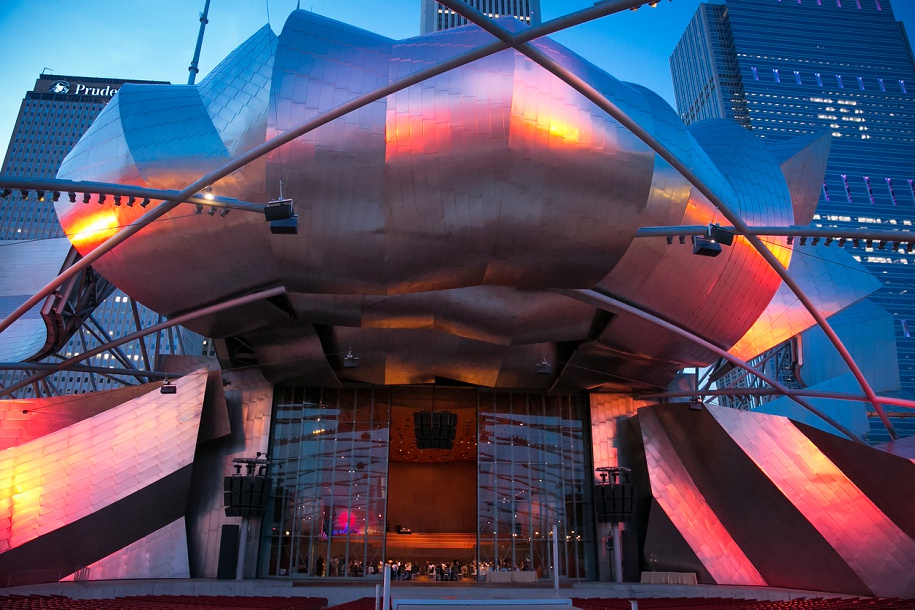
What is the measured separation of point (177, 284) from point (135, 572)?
1063 centimetres

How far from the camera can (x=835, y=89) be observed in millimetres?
132625

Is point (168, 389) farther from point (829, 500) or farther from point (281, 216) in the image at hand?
point (829, 500)

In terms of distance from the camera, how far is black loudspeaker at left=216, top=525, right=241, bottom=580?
87.8ft

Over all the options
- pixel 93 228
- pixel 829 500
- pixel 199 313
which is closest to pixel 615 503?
pixel 829 500

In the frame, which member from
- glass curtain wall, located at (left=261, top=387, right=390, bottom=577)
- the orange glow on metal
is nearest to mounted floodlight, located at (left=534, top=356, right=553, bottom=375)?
glass curtain wall, located at (left=261, top=387, right=390, bottom=577)

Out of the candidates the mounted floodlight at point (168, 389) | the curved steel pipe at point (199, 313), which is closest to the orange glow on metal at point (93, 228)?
the curved steel pipe at point (199, 313)

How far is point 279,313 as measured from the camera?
2380 cm

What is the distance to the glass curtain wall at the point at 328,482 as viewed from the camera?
29641 millimetres

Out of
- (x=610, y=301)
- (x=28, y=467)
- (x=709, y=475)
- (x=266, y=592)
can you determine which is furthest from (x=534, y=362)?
(x=28, y=467)

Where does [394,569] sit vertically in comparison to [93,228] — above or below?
below

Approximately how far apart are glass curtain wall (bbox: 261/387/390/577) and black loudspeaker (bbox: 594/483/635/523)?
923 cm

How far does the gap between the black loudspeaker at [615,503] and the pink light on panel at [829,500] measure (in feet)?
→ 15.3

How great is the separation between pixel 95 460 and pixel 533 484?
17.6 meters

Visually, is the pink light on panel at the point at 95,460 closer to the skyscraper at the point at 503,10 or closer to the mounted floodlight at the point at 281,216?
the mounted floodlight at the point at 281,216
